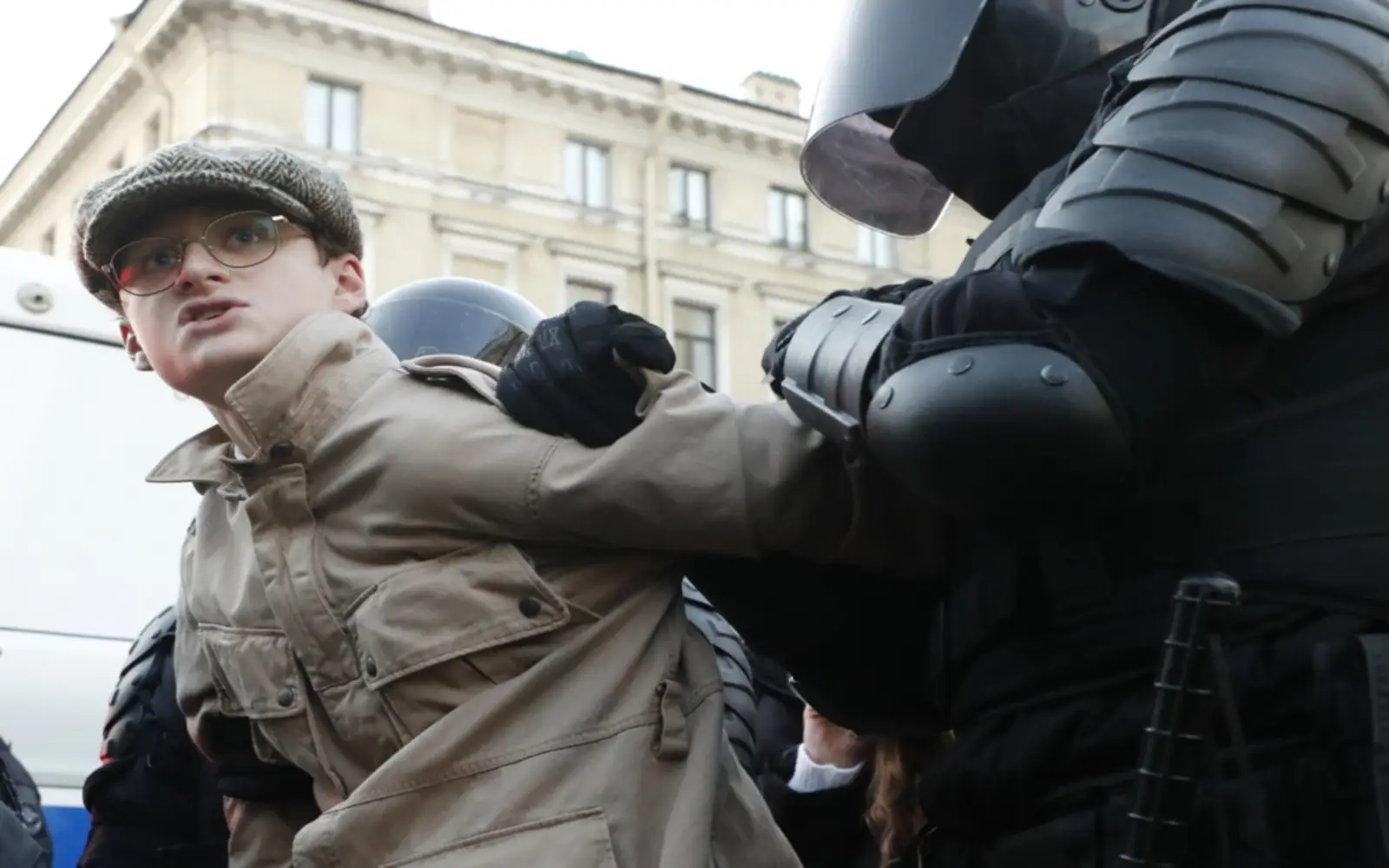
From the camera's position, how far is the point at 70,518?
14.4 feet

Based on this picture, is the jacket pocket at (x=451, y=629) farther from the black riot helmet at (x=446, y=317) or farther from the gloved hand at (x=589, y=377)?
the black riot helmet at (x=446, y=317)

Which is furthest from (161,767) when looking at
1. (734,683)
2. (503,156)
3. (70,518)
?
(503,156)

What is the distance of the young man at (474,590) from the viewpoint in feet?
5.51

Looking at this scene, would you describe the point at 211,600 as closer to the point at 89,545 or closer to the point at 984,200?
the point at 984,200

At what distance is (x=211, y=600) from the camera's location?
1948 millimetres

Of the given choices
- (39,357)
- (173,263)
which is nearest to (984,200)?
(173,263)

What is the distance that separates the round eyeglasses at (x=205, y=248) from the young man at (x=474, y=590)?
0.13ft

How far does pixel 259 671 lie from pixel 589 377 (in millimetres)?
489

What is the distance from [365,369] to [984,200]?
0.74 metres

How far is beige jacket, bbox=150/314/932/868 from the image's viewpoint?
5.50 ft

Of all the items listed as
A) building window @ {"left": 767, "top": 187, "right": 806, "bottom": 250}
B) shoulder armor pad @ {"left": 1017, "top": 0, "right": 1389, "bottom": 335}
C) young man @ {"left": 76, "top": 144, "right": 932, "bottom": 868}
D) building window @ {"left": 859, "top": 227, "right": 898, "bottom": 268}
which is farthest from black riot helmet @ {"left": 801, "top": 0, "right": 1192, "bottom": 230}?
building window @ {"left": 859, "top": 227, "right": 898, "bottom": 268}

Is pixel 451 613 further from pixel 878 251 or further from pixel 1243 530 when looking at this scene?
pixel 878 251

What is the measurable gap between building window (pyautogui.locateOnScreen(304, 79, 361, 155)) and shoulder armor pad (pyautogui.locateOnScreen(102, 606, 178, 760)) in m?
15.0

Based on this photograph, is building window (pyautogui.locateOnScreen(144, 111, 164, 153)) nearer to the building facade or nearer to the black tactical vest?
the building facade
